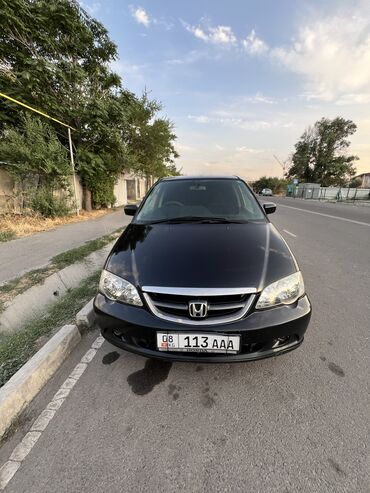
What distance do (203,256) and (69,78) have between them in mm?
10997

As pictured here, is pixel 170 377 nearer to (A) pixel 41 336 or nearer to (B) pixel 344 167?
(A) pixel 41 336

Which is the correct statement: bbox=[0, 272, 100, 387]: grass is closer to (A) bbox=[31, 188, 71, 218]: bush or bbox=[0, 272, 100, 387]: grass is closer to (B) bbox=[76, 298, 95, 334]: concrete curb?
(B) bbox=[76, 298, 95, 334]: concrete curb

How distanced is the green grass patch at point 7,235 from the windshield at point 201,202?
497 centimetres

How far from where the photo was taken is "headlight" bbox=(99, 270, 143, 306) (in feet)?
6.03

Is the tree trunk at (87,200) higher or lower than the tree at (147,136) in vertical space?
lower

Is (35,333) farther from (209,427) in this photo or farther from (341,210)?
(341,210)

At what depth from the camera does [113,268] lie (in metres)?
2.06

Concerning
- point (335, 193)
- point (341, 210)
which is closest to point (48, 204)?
point (341, 210)

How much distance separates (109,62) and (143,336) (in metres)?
13.4

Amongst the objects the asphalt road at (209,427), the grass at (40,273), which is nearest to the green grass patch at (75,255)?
the grass at (40,273)

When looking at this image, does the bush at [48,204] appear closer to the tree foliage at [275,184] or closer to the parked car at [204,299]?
the parked car at [204,299]

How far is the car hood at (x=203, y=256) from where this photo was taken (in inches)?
70.6

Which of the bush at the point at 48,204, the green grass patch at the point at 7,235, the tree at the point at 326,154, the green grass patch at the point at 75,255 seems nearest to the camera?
the green grass patch at the point at 75,255

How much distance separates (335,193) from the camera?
116 feet
